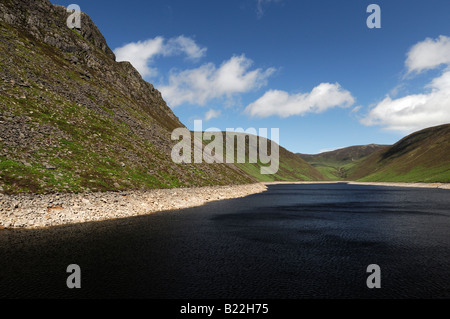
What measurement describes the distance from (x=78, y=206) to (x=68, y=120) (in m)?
34.8

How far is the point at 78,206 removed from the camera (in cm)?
4138

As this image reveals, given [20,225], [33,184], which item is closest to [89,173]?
[33,184]

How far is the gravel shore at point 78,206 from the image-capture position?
3471 centimetres

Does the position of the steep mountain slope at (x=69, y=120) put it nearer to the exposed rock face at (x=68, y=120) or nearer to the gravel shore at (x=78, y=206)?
the exposed rock face at (x=68, y=120)

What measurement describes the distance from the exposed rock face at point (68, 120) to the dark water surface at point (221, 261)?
17633 mm

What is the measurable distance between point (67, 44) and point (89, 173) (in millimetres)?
77001

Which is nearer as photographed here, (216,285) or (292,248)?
(216,285)

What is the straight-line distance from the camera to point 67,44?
100000mm

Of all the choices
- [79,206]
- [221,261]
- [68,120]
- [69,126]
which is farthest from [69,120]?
[221,261]

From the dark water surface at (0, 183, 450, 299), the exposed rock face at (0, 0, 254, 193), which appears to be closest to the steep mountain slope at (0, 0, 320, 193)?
the exposed rock face at (0, 0, 254, 193)

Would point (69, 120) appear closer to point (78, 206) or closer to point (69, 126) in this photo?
point (69, 126)
